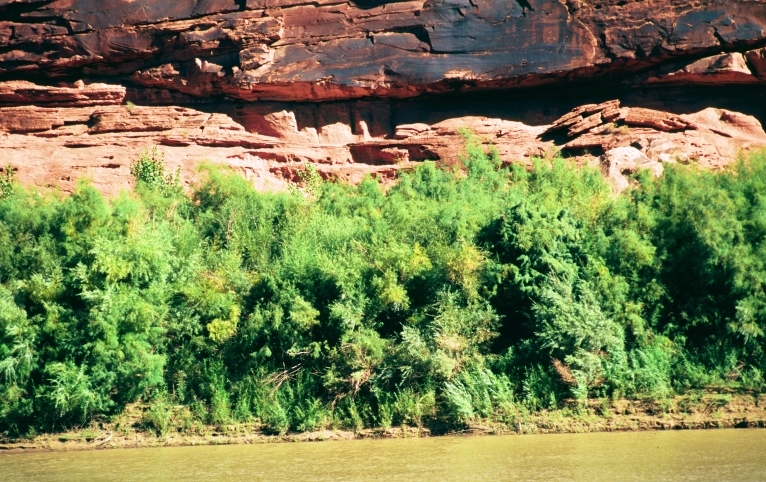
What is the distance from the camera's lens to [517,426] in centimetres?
1653

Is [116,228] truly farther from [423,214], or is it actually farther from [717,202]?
[717,202]

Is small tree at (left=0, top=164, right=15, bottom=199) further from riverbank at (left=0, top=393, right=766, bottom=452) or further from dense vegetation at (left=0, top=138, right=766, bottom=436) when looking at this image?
riverbank at (left=0, top=393, right=766, bottom=452)

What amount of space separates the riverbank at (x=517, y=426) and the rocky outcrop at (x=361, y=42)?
493 inches

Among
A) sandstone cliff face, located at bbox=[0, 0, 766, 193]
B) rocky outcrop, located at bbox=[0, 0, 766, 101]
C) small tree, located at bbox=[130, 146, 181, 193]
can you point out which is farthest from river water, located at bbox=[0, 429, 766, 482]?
rocky outcrop, located at bbox=[0, 0, 766, 101]

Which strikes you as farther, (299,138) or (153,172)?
(299,138)

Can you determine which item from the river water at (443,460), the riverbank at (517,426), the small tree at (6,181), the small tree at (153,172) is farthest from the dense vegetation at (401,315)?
the small tree at (153,172)

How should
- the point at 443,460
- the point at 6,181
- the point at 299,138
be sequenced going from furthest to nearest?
the point at 299,138, the point at 6,181, the point at 443,460

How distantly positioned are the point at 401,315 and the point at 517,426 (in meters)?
3.59

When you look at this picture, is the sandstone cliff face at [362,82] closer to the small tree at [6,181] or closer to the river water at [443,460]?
the small tree at [6,181]

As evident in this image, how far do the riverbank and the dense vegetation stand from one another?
0.83 ft

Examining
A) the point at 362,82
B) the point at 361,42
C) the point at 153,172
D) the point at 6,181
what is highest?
the point at 361,42

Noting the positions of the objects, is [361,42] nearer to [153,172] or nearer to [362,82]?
[362,82]

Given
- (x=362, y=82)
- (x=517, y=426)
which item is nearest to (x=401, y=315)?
(x=517, y=426)

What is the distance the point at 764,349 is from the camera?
17562 millimetres
